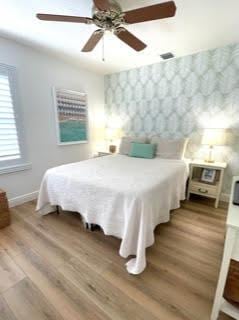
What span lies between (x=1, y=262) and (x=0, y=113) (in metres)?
1.99

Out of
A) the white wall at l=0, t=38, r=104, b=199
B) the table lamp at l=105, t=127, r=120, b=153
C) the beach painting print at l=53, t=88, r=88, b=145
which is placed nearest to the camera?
the white wall at l=0, t=38, r=104, b=199

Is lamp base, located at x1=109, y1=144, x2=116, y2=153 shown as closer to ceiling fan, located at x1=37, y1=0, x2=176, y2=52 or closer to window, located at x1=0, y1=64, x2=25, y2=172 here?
window, located at x1=0, y1=64, x2=25, y2=172

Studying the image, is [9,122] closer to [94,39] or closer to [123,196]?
[94,39]

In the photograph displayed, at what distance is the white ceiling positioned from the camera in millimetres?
1793

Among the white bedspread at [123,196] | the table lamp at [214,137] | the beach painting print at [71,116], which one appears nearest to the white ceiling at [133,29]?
Result: the beach painting print at [71,116]

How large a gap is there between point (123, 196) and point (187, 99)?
94.3 inches

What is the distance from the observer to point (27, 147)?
298 centimetres

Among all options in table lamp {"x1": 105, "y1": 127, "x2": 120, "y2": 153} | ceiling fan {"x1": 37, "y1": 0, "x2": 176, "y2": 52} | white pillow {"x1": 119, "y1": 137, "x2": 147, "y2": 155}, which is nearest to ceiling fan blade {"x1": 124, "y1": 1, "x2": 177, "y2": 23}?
ceiling fan {"x1": 37, "y1": 0, "x2": 176, "y2": 52}

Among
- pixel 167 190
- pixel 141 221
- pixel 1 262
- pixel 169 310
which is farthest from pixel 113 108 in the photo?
pixel 169 310

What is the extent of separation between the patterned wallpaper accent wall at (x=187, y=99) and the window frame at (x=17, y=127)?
2164mm

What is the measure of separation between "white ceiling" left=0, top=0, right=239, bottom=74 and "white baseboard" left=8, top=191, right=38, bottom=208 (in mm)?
2423

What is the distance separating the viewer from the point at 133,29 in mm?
2229

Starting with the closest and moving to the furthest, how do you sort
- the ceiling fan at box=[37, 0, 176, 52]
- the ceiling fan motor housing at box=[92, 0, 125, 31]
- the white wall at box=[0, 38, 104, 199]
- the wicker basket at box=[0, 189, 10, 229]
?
the ceiling fan at box=[37, 0, 176, 52], the ceiling fan motor housing at box=[92, 0, 125, 31], the wicker basket at box=[0, 189, 10, 229], the white wall at box=[0, 38, 104, 199]

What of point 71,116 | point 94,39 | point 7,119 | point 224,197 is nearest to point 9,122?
point 7,119
